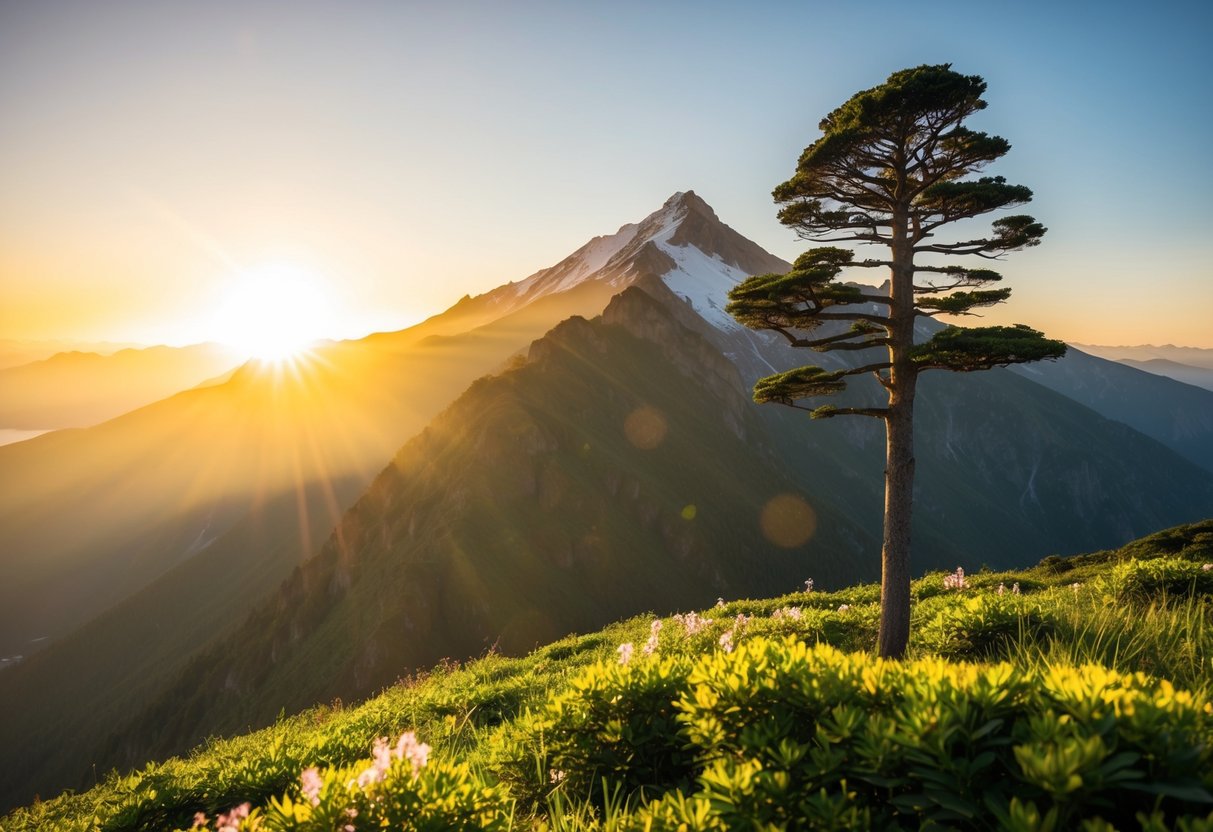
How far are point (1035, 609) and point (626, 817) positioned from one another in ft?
25.0

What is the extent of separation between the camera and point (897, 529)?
32.9 ft

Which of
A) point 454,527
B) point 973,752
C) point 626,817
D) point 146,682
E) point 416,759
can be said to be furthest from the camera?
point 146,682

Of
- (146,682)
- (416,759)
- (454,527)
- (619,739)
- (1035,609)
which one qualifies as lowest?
(146,682)

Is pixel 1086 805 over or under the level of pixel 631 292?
under

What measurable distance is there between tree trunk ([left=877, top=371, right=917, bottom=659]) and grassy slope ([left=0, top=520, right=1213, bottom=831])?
387 millimetres

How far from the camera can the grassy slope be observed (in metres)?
6.09

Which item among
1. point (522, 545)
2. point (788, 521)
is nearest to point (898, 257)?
point (522, 545)

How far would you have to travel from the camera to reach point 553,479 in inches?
3839

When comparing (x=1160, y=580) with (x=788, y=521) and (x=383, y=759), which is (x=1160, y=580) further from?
(x=788, y=521)

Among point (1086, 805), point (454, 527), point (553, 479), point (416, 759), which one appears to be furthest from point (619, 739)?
point (553, 479)

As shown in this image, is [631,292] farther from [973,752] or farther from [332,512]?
[973,752]

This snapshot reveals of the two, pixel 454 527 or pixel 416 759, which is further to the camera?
pixel 454 527

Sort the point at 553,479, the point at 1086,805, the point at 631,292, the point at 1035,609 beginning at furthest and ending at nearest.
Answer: the point at 631,292 < the point at 553,479 < the point at 1035,609 < the point at 1086,805

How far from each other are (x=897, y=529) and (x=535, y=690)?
6.80m
